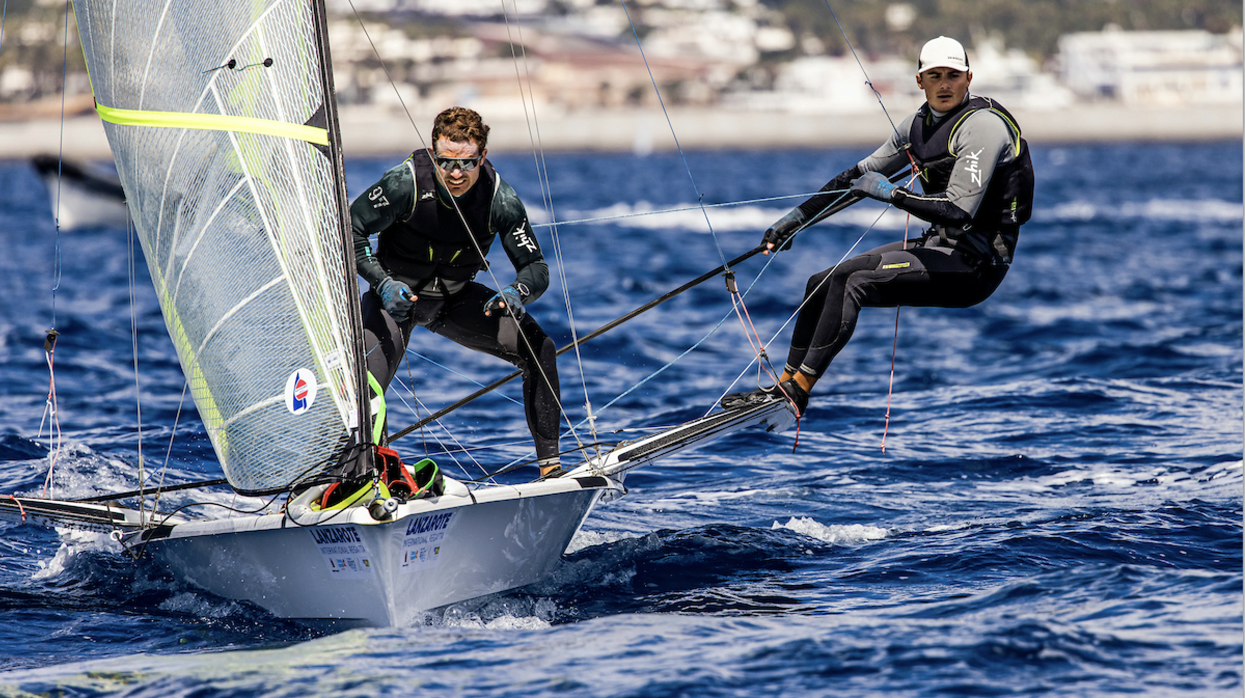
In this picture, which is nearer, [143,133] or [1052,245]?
[143,133]

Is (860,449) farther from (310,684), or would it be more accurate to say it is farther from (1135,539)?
(310,684)

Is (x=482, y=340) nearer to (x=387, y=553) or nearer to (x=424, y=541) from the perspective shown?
(x=424, y=541)

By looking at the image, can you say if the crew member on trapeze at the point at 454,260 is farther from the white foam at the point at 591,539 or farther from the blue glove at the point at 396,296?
the white foam at the point at 591,539

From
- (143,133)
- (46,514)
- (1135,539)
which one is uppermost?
(143,133)

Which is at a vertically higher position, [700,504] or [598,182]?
[598,182]

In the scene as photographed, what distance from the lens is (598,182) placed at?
152 ft

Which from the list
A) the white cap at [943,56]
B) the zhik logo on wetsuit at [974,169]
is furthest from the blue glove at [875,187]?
the white cap at [943,56]

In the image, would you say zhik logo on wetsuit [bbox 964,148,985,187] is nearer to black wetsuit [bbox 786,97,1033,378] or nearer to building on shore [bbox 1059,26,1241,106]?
black wetsuit [bbox 786,97,1033,378]

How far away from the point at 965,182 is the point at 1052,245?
715 inches

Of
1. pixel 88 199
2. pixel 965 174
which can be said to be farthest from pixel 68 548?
pixel 88 199

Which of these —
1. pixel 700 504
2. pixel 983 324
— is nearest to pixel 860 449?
pixel 700 504

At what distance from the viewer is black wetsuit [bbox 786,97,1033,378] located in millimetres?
5859

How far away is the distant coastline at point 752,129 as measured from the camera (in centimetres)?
7581

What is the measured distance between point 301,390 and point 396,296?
0.58m
